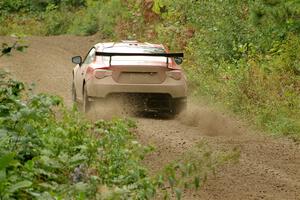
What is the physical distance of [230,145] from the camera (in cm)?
1308

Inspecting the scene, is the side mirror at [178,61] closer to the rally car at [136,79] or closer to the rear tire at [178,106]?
the rally car at [136,79]

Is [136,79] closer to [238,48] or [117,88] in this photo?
[117,88]

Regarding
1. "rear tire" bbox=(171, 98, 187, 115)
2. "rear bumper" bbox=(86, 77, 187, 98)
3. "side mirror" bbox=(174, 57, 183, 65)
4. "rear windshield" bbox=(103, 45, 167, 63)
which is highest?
"rear windshield" bbox=(103, 45, 167, 63)

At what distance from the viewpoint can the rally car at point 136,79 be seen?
52.2 ft

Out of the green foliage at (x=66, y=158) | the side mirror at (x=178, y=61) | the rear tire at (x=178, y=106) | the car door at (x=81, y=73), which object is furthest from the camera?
the side mirror at (x=178, y=61)

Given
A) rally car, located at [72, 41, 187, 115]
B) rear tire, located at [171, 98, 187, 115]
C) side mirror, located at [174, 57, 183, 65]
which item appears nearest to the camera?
rally car, located at [72, 41, 187, 115]

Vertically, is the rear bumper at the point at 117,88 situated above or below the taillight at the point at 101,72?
below

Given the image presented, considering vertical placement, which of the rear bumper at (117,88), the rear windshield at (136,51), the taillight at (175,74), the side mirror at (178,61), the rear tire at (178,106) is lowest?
the rear tire at (178,106)

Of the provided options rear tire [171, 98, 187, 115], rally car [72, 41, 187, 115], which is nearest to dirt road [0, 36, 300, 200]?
rear tire [171, 98, 187, 115]

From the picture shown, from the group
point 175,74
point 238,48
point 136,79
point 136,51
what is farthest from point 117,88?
point 238,48

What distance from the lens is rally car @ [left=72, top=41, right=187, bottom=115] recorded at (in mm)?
15906

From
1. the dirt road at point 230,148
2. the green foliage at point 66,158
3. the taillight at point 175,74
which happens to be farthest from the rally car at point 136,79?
the green foliage at point 66,158

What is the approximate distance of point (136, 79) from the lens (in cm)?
1592

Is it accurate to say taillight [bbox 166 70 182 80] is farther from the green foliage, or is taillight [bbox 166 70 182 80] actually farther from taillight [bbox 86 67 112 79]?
the green foliage
